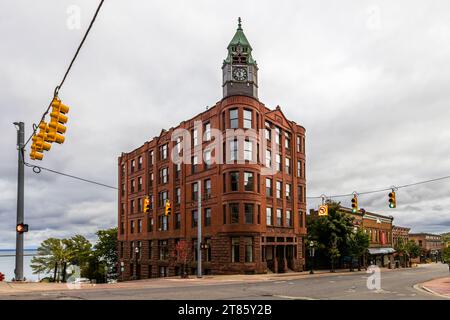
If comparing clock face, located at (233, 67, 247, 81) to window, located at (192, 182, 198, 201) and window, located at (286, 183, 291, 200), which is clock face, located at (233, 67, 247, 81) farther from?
window, located at (286, 183, 291, 200)

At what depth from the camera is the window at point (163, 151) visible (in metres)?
57.3

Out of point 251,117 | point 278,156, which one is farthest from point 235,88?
point 278,156

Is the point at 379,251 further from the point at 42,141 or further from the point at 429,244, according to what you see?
the point at 429,244

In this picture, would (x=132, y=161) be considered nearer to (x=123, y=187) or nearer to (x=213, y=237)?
(x=123, y=187)

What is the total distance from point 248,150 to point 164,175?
16.6 metres

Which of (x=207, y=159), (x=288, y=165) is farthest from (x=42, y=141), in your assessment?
(x=288, y=165)

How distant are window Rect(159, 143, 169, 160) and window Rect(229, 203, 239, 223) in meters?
16.3

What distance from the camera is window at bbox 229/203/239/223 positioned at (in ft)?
143

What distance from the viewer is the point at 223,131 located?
45.6m

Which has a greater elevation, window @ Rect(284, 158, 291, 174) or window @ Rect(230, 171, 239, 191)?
window @ Rect(284, 158, 291, 174)

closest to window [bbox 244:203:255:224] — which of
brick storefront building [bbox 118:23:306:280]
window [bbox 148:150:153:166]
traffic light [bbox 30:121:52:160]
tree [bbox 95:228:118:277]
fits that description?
brick storefront building [bbox 118:23:306:280]

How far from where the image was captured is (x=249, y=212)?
44.1 meters

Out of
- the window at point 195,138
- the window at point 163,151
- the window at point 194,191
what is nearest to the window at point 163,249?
the window at point 194,191

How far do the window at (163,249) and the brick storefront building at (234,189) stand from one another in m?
0.13
